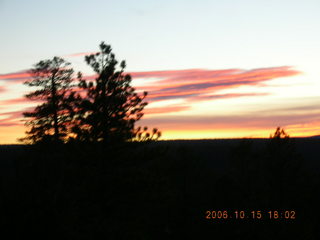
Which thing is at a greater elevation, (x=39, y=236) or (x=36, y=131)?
(x=36, y=131)


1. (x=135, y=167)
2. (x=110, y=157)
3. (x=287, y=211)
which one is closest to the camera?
(x=110, y=157)

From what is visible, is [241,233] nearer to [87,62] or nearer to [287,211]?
[287,211]

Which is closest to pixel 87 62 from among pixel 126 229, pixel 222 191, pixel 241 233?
pixel 126 229

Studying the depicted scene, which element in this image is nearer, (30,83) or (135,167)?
(135,167)

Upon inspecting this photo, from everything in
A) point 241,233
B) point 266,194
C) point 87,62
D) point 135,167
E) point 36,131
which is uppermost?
point 87,62

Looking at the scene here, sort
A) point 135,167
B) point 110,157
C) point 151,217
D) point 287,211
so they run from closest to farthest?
point 110,157 → point 135,167 → point 287,211 → point 151,217

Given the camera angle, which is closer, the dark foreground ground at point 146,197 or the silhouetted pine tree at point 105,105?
the dark foreground ground at point 146,197

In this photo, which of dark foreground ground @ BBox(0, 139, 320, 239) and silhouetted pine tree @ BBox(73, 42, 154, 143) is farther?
silhouetted pine tree @ BBox(73, 42, 154, 143)

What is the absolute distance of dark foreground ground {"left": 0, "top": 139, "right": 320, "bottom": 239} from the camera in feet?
48.4

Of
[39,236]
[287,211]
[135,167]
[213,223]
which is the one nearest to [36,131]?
[135,167]

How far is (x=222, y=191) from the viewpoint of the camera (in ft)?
134

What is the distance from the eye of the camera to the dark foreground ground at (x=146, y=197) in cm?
1475

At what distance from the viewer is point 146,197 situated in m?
26.1

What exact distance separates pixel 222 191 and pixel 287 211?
27.3 ft
